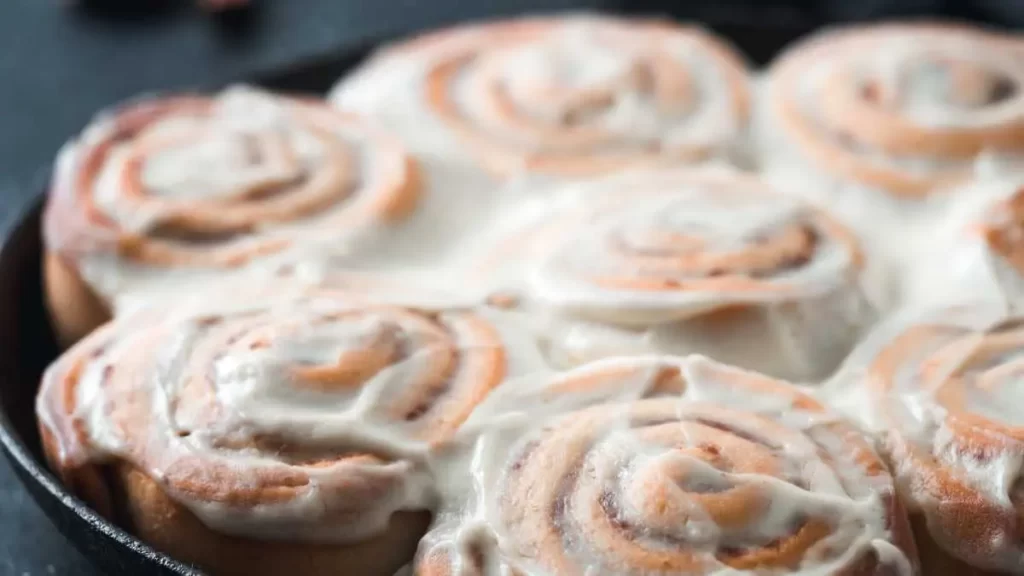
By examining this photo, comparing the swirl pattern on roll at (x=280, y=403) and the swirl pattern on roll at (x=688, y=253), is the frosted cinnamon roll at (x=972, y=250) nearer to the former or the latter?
the swirl pattern on roll at (x=688, y=253)

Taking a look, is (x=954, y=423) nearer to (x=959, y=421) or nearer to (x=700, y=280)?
(x=959, y=421)

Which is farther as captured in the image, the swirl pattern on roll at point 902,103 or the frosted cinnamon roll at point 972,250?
the swirl pattern on roll at point 902,103

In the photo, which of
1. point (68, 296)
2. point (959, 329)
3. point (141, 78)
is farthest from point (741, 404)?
point (141, 78)

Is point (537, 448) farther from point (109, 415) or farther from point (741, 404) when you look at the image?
point (109, 415)

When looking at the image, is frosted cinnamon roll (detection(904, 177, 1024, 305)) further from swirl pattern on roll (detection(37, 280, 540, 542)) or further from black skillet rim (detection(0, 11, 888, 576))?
black skillet rim (detection(0, 11, 888, 576))

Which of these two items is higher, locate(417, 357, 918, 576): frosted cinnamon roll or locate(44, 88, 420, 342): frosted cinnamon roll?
locate(44, 88, 420, 342): frosted cinnamon roll

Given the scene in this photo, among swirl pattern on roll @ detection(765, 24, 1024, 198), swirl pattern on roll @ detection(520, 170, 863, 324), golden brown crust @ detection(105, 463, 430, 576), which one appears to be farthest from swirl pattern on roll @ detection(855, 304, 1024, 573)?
golden brown crust @ detection(105, 463, 430, 576)

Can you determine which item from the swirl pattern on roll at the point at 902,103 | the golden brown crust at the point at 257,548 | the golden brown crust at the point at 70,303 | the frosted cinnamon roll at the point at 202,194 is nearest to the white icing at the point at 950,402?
the swirl pattern on roll at the point at 902,103
